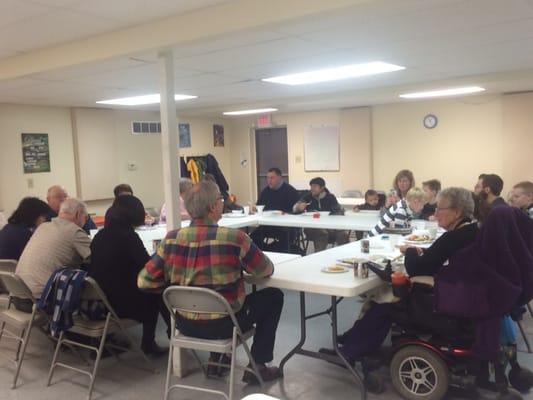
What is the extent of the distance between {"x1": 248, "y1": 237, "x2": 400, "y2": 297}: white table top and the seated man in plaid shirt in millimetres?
119

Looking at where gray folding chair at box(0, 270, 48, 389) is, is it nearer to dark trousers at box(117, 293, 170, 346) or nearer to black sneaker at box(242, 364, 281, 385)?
dark trousers at box(117, 293, 170, 346)

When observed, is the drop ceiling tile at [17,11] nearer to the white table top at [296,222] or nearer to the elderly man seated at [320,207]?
the white table top at [296,222]

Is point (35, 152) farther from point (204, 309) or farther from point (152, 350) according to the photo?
point (204, 309)

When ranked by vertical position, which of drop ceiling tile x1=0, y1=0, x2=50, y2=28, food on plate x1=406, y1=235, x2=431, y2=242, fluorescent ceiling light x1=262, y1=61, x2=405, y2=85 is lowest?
food on plate x1=406, y1=235, x2=431, y2=242

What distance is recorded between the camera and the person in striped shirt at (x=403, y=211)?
450 cm

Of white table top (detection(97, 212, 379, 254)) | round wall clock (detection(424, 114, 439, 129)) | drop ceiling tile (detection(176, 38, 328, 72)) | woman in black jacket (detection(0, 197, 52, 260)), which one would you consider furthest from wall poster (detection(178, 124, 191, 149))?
woman in black jacket (detection(0, 197, 52, 260))

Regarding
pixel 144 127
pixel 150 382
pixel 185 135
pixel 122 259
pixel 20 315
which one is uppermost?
pixel 144 127

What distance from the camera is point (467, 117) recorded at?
7777 mm

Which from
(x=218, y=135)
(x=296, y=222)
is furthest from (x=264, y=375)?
(x=218, y=135)

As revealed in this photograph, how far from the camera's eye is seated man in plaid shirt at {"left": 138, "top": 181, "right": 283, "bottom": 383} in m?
2.69

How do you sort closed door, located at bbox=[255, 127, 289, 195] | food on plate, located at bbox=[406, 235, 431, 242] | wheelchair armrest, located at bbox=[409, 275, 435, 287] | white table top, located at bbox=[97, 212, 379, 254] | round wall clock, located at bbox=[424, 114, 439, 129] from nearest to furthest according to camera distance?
wheelchair armrest, located at bbox=[409, 275, 435, 287]
food on plate, located at bbox=[406, 235, 431, 242]
white table top, located at bbox=[97, 212, 379, 254]
round wall clock, located at bbox=[424, 114, 439, 129]
closed door, located at bbox=[255, 127, 289, 195]

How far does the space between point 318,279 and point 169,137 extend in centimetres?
143

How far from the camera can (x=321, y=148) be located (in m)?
9.16

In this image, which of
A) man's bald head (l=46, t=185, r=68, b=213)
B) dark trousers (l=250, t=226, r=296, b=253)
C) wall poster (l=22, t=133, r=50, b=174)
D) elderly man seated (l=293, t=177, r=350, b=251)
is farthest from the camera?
wall poster (l=22, t=133, r=50, b=174)
